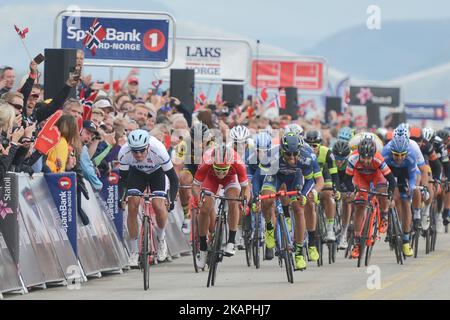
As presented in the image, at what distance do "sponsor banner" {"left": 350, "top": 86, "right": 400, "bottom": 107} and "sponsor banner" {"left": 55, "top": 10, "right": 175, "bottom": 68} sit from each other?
133 ft

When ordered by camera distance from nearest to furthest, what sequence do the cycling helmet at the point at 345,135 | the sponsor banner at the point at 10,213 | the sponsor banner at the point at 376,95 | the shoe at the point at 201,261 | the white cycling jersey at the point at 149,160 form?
the sponsor banner at the point at 10,213 → the white cycling jersey at the point at 149,160 → the shoe at the point at 201,261 → the cycling helmet at the point at 345,135 → the sponsor banner at the point at 376,95

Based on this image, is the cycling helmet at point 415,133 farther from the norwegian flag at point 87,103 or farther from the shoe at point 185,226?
the norwegian flag at point 87,103

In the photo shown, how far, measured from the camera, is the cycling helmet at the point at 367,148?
65.9 feet

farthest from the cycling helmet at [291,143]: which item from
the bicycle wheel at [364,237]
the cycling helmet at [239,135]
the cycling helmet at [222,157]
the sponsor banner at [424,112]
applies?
the sponsor banner at [424,112]

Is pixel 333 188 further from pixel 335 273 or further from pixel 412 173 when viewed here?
pixel 335 273

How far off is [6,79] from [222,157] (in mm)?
2767

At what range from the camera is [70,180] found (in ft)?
55.4

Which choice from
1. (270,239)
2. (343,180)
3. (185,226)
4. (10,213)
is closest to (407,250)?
(343,180)

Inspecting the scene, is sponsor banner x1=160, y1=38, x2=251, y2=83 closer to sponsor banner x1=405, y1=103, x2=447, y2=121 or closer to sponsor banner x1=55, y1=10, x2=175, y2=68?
sponsor banner x1=55, y1=10, x2=175, y2=68

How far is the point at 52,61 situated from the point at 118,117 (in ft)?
6.29

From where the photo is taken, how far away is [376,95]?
6944 cm

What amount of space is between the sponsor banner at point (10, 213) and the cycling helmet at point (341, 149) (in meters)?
8.45

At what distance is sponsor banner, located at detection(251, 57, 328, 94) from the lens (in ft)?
154
